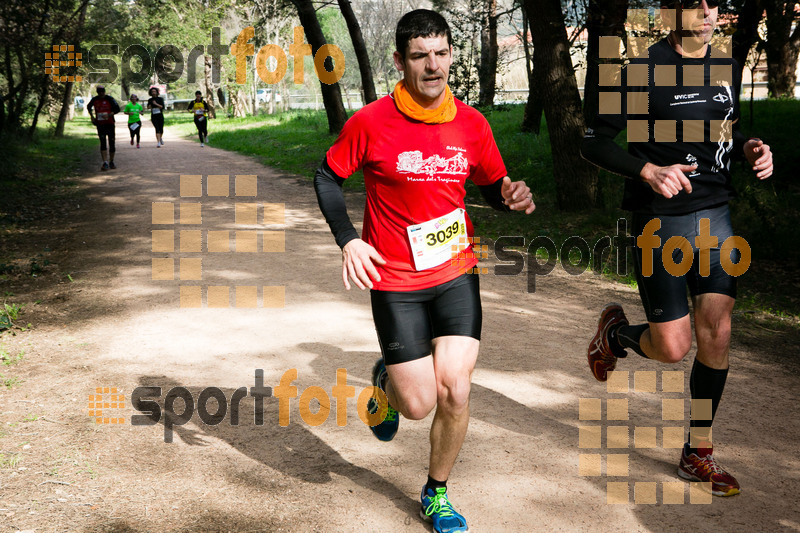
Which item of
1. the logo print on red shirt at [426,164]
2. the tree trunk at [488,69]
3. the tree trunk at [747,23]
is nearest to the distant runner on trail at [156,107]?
the tree trunk at [488,69]

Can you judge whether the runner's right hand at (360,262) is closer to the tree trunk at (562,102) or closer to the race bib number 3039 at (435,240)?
the race bib number 3039 at (435,240)

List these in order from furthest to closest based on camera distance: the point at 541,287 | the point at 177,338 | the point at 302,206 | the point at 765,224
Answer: the point at 302,206 → the point at 765,224 → the point at 541,287 → the point at 177,338

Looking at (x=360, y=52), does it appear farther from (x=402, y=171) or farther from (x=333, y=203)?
(x=402, y=171)

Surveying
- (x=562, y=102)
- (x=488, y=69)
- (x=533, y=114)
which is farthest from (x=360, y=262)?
(x=488, y=69)

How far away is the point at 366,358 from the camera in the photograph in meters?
6.12

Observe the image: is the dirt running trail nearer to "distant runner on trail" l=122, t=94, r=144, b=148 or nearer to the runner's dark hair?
the runner's dark hair

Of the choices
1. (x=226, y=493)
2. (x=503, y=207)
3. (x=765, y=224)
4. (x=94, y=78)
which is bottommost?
(x=226, y=493)

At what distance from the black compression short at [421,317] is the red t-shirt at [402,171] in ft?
0.16

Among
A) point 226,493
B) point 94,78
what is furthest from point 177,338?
point 94,78

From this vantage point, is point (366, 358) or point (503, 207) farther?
point (366, 358)

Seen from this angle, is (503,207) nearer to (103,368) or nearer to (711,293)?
(711,293)

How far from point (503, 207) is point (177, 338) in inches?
151

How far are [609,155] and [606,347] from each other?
1.47 meters

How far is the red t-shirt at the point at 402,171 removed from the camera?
3455 mm
